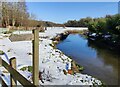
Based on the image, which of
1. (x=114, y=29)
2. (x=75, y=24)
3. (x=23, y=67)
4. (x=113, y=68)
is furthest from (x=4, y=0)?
(x=75, y=24)

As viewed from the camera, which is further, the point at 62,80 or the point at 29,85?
the point at 62,80

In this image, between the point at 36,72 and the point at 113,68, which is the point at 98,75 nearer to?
the point at 113,68

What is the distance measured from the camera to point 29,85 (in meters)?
2.94

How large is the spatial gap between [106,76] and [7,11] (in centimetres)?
3505

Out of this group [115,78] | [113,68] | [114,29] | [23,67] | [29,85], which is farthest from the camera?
[114,29]

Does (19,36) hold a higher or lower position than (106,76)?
higher

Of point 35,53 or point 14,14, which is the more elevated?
point 35,53

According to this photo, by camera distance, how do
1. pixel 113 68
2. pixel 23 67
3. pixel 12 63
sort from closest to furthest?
Result: pixel 12 63, pixel 23 67, pixel 113 68

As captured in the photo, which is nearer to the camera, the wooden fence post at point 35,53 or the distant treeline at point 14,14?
the wooden fence post at point 35,53

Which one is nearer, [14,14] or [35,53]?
[35,53]

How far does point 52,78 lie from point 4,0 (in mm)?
37869

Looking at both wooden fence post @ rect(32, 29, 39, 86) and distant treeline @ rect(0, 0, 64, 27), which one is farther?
distant treeline @ rect(0, 0, 64, 27)

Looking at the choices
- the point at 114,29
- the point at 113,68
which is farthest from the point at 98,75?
the point at 114,29

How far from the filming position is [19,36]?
12.0 ft
